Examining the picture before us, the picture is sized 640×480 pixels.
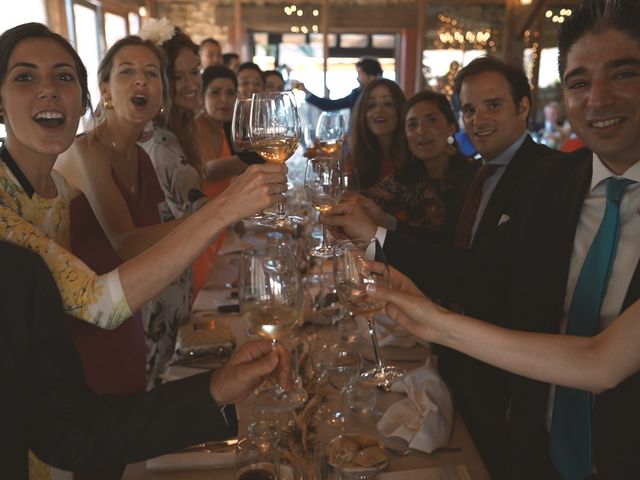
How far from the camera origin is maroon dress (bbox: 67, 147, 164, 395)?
5.81 feet

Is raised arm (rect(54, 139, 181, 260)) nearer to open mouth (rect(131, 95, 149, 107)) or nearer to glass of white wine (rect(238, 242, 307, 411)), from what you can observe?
open mouth (rect(131, 95, 149, 107))

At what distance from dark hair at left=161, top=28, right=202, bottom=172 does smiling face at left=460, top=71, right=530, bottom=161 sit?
149cm

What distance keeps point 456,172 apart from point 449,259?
1.23 meters

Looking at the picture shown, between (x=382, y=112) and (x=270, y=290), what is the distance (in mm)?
2706

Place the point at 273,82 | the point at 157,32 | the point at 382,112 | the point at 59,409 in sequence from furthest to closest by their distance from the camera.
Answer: the point at 273,82 < the point at 382,112 < the point at 157,32 < the point at 59,409

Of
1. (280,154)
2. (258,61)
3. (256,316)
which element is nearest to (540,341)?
(256,316)

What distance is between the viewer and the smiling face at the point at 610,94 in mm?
1396

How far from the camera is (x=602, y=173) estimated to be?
4.92 feet

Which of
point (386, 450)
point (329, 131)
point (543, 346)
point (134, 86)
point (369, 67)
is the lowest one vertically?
point (386, 450)

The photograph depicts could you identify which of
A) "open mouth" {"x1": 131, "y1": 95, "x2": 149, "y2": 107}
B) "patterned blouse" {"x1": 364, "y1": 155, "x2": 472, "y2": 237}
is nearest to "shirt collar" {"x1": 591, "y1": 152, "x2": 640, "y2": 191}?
"patterned blouse" {"x1": 364, "y1": 155, "x2": 472, "y2": 237}

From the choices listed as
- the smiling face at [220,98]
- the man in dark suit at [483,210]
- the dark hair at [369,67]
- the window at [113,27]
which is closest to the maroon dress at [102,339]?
the man in dark suit at [483,210]

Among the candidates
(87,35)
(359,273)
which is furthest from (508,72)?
(87,35)

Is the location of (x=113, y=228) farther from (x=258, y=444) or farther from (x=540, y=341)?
(x=540, y=341)

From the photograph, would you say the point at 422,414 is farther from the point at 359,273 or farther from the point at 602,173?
the point at 602,173
